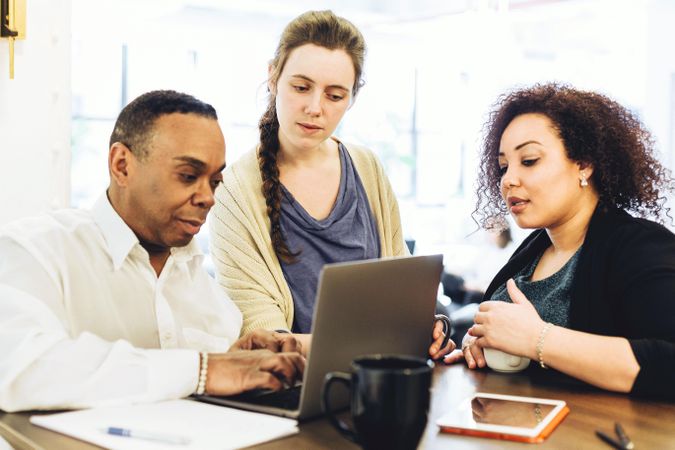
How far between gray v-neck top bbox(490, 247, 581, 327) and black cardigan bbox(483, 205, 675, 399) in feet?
0.13

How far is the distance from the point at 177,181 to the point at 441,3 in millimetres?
6983

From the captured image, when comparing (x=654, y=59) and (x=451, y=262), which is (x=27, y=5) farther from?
(x=654, y=59)

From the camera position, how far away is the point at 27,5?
7.34 feet

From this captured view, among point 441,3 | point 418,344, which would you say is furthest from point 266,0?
point 418,344

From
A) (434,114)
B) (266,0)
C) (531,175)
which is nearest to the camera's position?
(531,175)

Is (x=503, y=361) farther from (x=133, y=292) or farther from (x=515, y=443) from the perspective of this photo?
(x=133, y=292)

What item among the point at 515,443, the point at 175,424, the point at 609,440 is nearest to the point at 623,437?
the point at 609,440

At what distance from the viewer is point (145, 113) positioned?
1.46 meters

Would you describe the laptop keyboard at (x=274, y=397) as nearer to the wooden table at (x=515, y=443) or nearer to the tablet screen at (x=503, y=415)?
the wooden table at (x=515, y=443)

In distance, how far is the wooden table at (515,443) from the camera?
112 centimetres

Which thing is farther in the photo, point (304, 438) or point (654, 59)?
point (654, 59)

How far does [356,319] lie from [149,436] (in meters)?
0.34

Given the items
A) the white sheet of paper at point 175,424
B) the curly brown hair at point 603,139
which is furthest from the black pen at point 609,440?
the curly brown hair at point 603,139

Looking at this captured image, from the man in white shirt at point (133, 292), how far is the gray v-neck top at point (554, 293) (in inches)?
23.3
